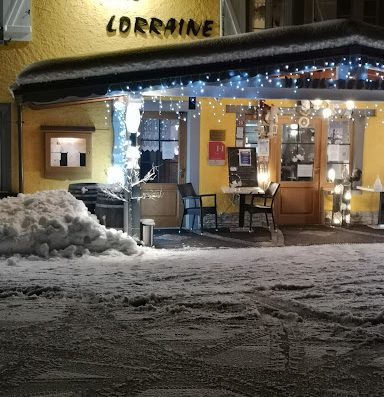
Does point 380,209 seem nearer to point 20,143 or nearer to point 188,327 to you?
point 20,143

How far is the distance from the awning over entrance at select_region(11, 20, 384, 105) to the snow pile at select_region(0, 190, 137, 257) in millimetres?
1691

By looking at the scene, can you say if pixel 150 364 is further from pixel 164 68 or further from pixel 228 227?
Answer: pixel 228 227

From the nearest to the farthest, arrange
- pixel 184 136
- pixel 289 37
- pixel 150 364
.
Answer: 1. pixel 150 364
2. pixel 289 37
3. pixel 184 136

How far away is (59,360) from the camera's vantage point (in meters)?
4.38

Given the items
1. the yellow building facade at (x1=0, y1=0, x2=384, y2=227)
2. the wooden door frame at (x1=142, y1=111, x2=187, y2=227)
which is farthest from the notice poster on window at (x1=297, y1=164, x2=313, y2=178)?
the yellow building facade at (x1=0, y1=0, x2=384, y2=227)

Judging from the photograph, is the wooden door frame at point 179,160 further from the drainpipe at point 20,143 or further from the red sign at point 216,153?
the drainpipe at point 20,143

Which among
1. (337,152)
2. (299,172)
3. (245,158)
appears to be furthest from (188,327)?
(337,152)

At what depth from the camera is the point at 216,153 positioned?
12.4 metres

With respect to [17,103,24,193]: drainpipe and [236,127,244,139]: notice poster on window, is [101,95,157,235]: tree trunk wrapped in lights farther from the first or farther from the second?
[236,127,244,139]: notice poster on window

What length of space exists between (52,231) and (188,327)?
384 cm

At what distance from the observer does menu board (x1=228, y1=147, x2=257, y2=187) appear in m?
12.4

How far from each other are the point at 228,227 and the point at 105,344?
7979 millimetres

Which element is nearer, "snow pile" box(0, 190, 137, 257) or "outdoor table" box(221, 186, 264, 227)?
"snow pile" box(0, 190, 137, 257)

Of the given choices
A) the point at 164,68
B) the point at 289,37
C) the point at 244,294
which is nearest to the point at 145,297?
the point at 244,294
